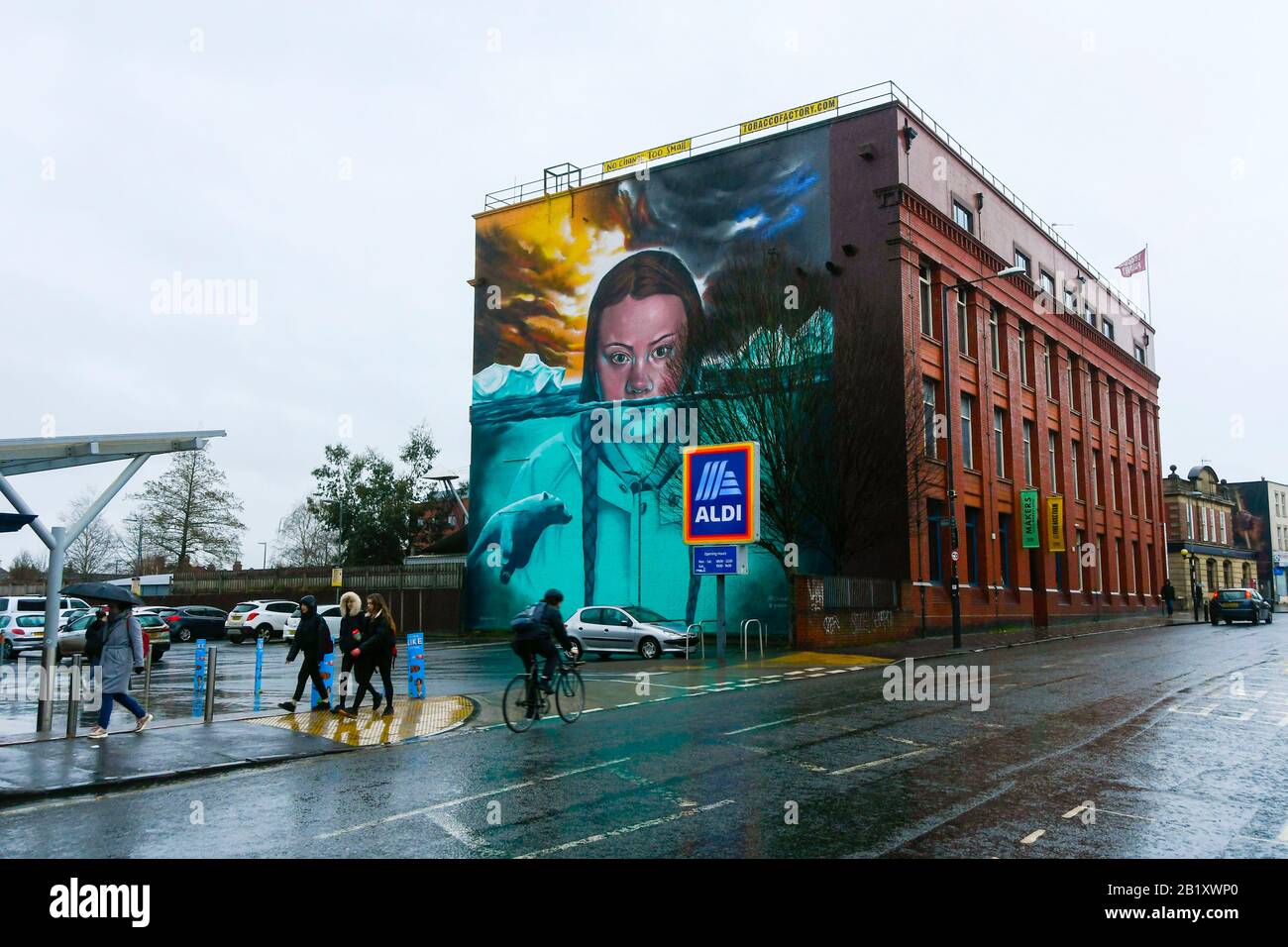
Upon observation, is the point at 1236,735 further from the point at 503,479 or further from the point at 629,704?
the point at 503,479

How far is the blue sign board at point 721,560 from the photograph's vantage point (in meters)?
23.9

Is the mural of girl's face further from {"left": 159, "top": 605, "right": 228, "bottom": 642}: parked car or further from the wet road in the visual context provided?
the wet road

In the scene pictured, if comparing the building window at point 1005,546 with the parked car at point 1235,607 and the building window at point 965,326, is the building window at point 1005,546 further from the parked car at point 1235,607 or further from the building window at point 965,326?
the parked car at point 1235,607

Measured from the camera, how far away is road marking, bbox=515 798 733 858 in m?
6.79

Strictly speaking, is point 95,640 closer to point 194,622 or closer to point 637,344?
point 637,344

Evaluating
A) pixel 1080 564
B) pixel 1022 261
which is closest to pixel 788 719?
pixel 1022 261

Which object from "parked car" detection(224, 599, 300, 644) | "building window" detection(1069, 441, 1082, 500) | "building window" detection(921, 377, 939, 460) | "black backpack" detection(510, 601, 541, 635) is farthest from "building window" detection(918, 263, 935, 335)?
"parked car" detection(224, 599, 300, 644)

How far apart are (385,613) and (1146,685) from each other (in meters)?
12.7

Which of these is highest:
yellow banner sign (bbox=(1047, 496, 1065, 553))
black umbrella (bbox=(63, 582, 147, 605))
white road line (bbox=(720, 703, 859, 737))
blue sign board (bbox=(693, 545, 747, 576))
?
yellow banner sign (bbox=(1047, 496, 1065, 553))

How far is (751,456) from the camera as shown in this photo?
23719 millimetres

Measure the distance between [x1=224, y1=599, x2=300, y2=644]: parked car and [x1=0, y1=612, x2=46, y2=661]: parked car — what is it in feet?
34.4

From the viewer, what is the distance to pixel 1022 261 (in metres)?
43.3
